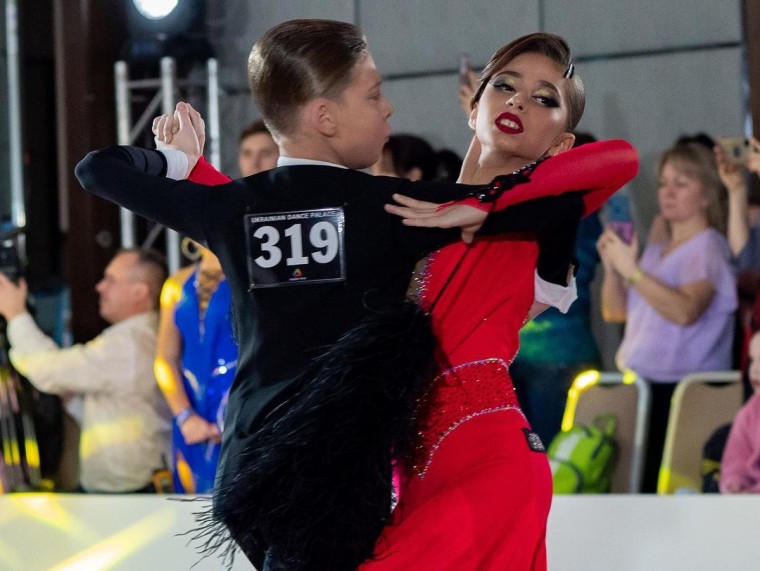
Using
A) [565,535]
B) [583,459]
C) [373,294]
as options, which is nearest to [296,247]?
[373,294]

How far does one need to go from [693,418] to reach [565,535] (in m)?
1.46

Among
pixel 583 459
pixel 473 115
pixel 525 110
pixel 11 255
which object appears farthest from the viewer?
pixel 11 255

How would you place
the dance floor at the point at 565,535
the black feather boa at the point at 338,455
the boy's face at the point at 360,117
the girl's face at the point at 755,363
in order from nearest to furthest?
1. the black feather boa at the point at 338,455
2. the boy's face at the point at 360,117
3. the dance floor at the point at 565,535
4. the girl's face at the point at 755,363

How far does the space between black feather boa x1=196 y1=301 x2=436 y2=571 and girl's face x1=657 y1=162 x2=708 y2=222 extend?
8.17 ft

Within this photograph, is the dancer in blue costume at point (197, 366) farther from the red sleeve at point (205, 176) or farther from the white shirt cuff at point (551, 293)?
the white shirt cuff at point (551, 293)

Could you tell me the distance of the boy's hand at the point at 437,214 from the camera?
1389 millimetres

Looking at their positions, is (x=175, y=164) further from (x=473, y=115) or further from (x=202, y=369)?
(x=202, y=369)

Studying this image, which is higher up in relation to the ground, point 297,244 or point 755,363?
point 297,244

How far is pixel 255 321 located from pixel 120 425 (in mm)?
2548

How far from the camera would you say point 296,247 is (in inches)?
56.0

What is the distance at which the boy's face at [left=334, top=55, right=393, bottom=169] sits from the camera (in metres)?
1.47

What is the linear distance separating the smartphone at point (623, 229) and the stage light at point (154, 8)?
7.53 feet

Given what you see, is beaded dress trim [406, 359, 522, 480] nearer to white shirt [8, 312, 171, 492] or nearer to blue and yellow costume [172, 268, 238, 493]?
blue and yellow costume [172, 268, 238, 493]

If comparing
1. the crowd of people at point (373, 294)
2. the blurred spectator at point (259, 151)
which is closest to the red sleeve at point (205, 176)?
the crowd of people at point (373, 294)
